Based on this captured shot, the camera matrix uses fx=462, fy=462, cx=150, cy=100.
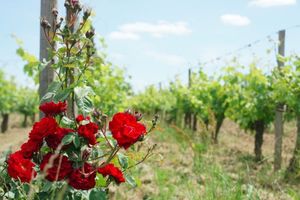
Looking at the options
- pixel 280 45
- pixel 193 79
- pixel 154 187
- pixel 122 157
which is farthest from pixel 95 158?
pixel 193 79

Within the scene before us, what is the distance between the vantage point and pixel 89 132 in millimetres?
2154

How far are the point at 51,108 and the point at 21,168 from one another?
350mm

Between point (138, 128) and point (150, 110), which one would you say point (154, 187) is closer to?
point (138, 128)

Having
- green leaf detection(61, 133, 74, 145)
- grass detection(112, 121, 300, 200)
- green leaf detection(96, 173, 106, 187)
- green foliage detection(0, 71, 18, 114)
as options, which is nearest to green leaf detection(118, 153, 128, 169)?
green leaf detection(96, 173, 106, 187)

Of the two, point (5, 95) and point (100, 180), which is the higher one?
point (100, 180)

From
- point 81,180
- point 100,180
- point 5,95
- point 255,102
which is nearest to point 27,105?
point 5,95

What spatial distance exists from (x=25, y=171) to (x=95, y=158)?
426 mm

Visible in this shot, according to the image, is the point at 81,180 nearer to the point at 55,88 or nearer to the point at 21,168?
the point at 21,168

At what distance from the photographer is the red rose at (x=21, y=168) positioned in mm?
2053

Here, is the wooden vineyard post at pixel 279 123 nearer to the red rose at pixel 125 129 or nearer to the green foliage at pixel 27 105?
the red rose at pixel 125 129

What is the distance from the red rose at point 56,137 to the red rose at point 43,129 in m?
0.03

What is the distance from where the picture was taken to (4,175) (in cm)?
247

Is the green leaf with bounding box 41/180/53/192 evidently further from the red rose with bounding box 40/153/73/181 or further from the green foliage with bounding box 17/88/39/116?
the green foliage with bounding box 17/88/39/116

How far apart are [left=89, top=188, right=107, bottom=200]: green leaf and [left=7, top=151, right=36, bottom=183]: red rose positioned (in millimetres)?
330
